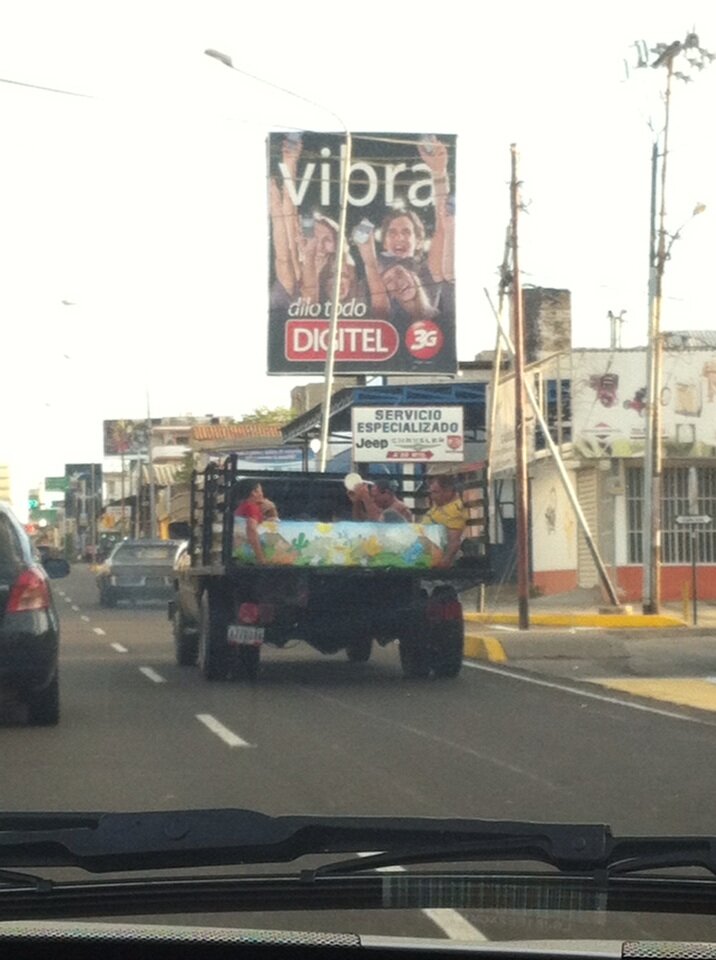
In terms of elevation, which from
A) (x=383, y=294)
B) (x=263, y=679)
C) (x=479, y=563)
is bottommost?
(x=263, y=679)

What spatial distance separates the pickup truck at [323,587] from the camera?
1681cm

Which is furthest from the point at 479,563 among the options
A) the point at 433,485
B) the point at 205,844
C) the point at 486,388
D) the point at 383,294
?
the point at 486,388

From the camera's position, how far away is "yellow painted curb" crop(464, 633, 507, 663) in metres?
21.3

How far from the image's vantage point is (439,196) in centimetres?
3678

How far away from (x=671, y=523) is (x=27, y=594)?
2819 cm

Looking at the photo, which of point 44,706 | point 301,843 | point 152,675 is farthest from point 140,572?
point 301,843

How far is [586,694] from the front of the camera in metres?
16.3

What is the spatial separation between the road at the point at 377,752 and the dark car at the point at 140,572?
19.2m

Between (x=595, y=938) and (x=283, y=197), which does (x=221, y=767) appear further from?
(x=283, y=197)

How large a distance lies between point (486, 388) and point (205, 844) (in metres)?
40.8

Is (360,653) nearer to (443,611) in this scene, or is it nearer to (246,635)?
(443,611)

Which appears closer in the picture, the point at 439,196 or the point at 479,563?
the point at 479,563

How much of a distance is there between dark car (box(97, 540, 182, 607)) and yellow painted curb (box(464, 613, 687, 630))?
1013 cm

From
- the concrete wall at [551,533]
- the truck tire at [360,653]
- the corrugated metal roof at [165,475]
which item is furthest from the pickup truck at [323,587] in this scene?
the corrugated metal roof at [165,475]
